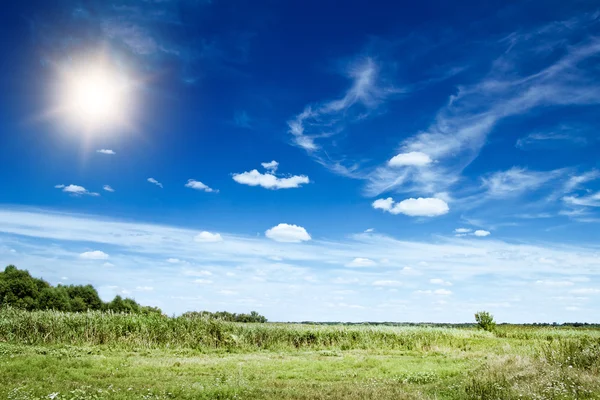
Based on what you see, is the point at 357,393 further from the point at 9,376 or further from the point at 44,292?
the point at 44,292

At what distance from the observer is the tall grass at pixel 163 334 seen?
31.6 metres

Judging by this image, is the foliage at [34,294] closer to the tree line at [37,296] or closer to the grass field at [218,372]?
the tree line at [37,296]

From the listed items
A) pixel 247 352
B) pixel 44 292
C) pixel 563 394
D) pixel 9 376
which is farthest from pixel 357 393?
pixel 44 292

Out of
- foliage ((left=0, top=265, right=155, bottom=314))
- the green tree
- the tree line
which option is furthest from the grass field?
the green tree

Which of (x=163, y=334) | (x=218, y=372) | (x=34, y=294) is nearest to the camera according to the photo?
(x=218, y=372)

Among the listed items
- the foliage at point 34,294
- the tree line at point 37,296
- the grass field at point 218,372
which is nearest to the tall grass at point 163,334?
the grass field at point 218,372

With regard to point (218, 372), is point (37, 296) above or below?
above

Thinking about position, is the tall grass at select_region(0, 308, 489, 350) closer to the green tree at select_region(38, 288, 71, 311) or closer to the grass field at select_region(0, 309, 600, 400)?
the grass field at select_region(0, 309, 600, 400)

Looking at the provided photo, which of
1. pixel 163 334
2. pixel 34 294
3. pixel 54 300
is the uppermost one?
pixel 34 294

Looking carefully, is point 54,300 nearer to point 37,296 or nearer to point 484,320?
point 37,296

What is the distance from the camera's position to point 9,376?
1656 cm

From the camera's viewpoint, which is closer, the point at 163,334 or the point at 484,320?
the point at 163,334

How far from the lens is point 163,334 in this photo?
3347 cm

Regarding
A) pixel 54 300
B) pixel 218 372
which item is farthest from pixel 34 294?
pixel 218 372
